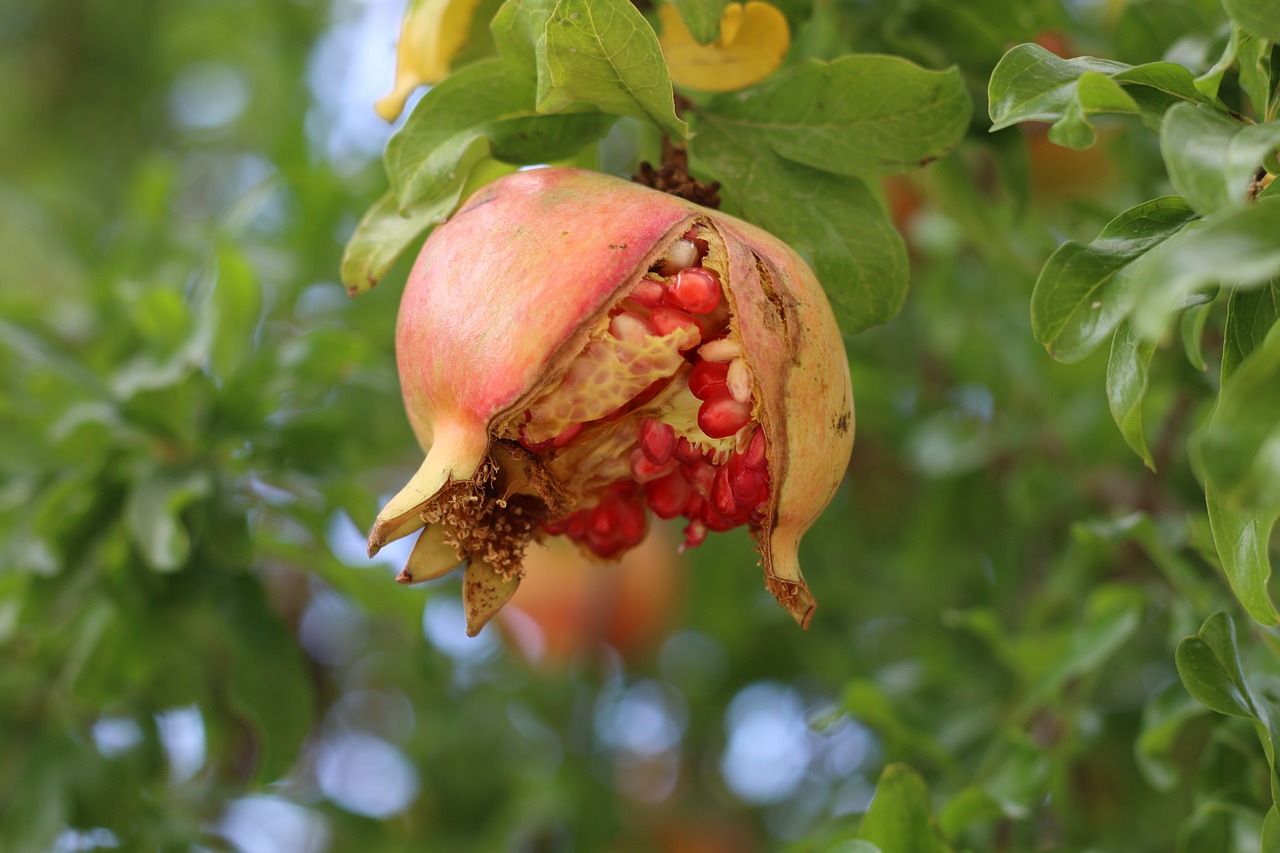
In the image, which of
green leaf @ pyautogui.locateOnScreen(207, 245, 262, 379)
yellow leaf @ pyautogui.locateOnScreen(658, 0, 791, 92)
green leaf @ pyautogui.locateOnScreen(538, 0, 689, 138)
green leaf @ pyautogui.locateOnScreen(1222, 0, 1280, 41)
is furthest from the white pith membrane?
green leaf @ pyautogui.locateOnScreen(207, 245, 262, 379)

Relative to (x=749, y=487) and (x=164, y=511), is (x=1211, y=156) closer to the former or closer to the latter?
(x=749, y=487)

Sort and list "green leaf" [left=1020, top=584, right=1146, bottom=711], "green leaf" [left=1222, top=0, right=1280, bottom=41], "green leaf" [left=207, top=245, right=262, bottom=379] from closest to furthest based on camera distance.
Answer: "green leaf" [left=1222, top=0, right=1280, bottom=41], "green leaf" [left=1020, top=584, right=1146, bottom=711], "green leaf" [left=207, top=245, right=262, bottom=379]

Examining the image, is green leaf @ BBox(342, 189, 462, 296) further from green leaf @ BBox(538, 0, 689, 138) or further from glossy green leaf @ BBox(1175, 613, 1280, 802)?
glossy green leaf @ BBox(1175, 613, 1280, 802)

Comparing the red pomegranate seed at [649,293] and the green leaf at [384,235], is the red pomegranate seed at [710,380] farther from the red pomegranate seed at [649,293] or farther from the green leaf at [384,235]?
the green leaf at [384,235]

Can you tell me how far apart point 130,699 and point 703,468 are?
0.99 meters

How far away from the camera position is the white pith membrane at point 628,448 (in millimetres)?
767

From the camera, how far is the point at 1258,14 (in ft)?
2.26

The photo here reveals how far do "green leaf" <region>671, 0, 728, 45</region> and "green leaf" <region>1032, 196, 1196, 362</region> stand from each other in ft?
0.99

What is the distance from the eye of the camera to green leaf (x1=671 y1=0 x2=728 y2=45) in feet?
2.81

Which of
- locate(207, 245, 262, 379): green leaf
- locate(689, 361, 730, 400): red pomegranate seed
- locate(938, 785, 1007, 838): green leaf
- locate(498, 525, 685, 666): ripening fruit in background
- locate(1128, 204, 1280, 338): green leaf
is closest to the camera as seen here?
locate(1128, 204, 1280, 338): green leaf

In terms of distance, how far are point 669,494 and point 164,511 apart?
1.89 feet

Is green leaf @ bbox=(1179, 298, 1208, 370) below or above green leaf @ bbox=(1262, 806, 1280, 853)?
above

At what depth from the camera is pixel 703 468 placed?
0.84m

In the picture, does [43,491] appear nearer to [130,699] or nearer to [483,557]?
[130,699]
